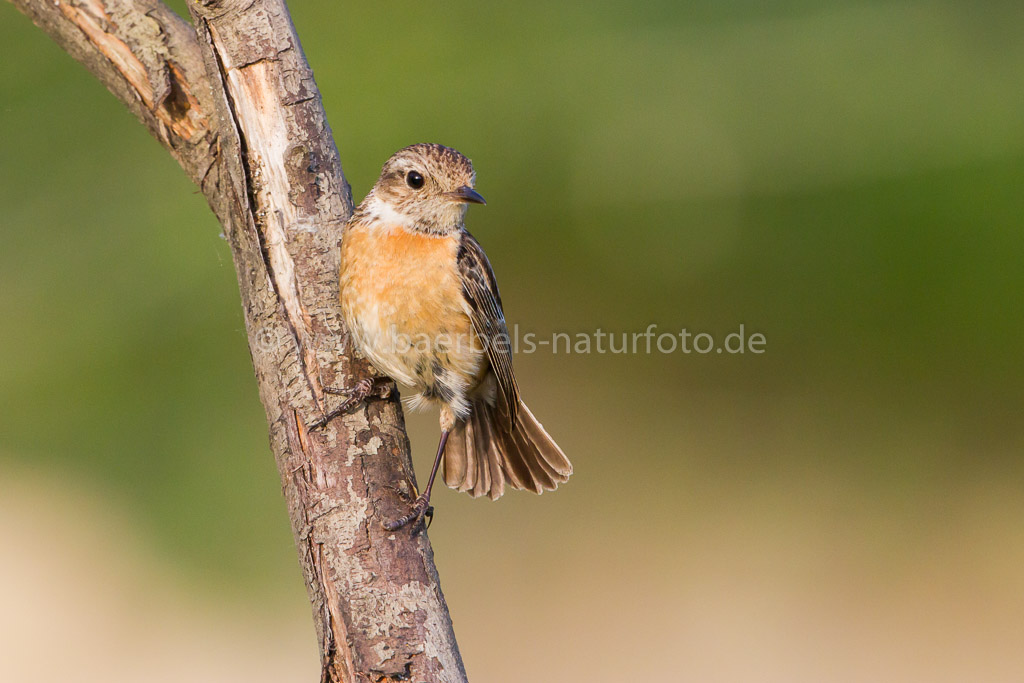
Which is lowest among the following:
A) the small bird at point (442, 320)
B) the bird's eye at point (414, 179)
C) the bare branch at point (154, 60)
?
the small bird at point (442, 320)

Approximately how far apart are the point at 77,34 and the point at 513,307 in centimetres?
382

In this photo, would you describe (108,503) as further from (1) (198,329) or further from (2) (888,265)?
(2) (888,265)

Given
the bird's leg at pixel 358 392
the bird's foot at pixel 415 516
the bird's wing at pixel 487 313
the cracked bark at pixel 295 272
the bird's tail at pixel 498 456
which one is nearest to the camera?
the cracked bark at pixel 295 272

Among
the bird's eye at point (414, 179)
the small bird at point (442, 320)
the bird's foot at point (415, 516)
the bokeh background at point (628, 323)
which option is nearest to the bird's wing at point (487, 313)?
the small bird at point (442, 320)

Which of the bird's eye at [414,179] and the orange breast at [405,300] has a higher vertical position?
the bird's eye at [414,179]

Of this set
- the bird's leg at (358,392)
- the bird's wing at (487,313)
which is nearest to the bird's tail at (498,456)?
the bird's wing at (487,313)

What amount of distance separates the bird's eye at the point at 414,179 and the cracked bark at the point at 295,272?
0.25 meters

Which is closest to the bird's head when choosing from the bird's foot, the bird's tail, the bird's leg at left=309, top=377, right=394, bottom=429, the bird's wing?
the bird's wing

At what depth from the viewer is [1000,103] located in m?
5.51

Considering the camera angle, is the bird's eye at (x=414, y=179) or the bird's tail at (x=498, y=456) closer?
the bird's eye at (x=414, y=179)

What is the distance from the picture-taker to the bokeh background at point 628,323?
5.28 meters

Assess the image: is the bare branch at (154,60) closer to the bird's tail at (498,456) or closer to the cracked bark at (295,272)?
the cracked bark at (295,272)

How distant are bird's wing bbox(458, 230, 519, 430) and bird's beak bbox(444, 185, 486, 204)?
149 mm

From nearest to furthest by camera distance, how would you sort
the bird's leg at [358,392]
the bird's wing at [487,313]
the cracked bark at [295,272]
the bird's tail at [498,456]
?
the cracked bark at [295,272] → the bird's leg at [358,392] → the bird's wing at [487,313] → the bird's tail at [498,456]
